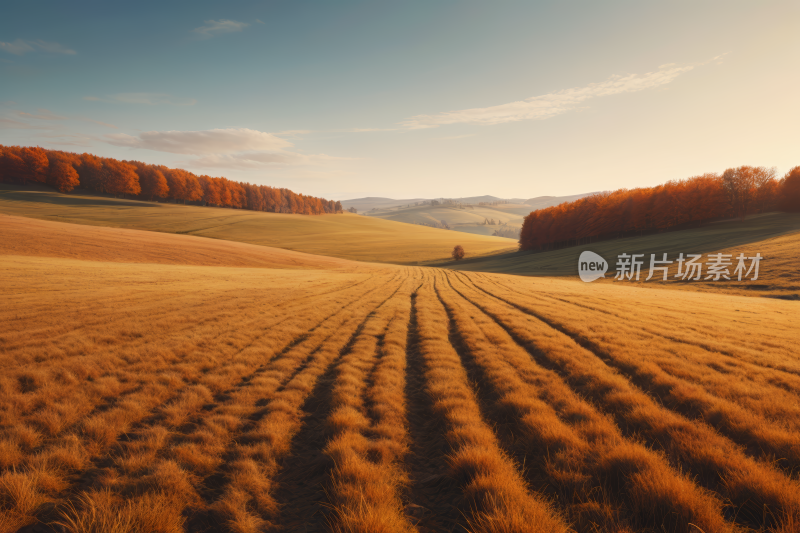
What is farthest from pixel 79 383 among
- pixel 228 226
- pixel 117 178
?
pixel 117 178

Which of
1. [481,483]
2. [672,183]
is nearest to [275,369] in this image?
[481,483]

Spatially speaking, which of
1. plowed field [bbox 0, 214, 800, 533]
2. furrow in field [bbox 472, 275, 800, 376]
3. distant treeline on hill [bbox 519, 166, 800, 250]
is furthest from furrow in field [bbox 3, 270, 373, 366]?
distant treeline on hill [bbox 519, 166, 800, 250]

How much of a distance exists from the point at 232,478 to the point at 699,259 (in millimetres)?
56900

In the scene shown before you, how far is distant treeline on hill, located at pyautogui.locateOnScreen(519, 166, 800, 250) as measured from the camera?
220 ft

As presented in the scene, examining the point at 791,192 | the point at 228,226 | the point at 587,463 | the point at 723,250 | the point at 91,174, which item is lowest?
the point at 587,463

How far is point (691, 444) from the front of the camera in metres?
4.64

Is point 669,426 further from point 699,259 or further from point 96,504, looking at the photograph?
point 699,259

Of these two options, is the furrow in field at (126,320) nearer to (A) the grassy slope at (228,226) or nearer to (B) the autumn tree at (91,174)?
(A) the grassy slope at (228,226)

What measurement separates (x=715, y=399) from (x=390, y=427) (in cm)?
605

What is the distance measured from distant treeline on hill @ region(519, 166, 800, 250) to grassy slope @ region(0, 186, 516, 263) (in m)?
26.0

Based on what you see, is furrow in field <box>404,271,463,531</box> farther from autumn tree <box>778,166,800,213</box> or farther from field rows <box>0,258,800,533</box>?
autumn tree <box>778,166,800,213</box>

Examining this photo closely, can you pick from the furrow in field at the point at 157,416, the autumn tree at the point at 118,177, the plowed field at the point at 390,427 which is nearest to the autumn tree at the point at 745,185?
the plowed field at the point at 390,427

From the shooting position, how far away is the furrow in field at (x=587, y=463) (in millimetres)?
3443

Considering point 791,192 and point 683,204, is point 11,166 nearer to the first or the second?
point 683,204
